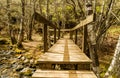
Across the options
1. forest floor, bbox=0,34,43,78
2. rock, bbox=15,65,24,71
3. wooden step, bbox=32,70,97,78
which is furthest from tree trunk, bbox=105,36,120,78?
rock, bbox=15,65,24,71

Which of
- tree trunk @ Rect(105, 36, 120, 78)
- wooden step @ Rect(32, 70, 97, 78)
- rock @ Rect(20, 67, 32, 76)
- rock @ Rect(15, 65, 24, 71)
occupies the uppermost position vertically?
wooden step @ Rect(32, 70, 97, 78)

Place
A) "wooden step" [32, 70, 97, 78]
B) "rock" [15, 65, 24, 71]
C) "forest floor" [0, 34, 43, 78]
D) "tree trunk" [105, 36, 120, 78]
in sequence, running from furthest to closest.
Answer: "rock" [15, 65, 24, 71], "forest floor" [0, 34, 43, 78], "tree trunk" [105, 36, 120, 78], "wooden step" [32, 70, 97, 78]

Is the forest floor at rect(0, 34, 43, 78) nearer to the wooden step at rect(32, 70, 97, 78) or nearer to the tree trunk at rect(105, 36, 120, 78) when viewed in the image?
the tree trunk at rect(105, 36, 120, 78)

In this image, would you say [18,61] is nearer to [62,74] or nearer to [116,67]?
[116,67]

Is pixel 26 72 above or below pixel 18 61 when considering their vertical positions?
below

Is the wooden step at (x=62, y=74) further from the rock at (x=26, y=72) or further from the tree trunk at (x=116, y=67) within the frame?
the rock at (x=26, y=72)

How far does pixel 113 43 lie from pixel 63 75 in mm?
14580

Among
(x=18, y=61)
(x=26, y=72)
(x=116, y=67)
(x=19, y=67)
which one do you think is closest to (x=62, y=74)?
(x=116, y=67)

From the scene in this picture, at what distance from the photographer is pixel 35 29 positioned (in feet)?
74.0

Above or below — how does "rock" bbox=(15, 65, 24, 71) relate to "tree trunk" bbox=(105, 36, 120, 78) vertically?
below

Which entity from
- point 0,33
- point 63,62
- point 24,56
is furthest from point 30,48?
point 63,62

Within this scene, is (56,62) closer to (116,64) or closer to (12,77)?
(116,64)

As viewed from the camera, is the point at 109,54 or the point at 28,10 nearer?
the point at 109,54

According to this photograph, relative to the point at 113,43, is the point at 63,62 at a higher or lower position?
higher
